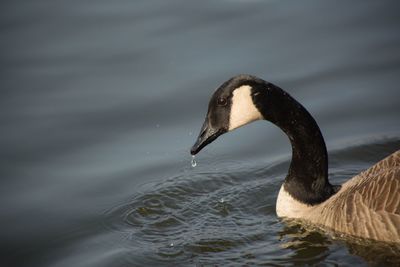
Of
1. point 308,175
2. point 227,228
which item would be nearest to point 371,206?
point 308,175

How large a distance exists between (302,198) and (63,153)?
2.93 meters

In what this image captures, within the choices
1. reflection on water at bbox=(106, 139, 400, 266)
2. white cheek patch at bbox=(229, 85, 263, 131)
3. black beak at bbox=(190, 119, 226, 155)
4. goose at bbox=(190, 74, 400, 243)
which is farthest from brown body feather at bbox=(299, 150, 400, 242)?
black beak at bbox=(190, 119, 226, 155)

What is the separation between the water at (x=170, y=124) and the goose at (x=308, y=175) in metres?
0.18

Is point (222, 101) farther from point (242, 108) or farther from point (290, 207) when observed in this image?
point (290, 207)

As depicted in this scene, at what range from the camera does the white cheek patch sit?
6527mm

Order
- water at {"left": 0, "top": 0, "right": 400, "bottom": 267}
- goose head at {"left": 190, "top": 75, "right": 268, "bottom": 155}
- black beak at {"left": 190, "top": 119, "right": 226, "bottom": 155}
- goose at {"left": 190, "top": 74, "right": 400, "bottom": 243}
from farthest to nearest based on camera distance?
water at {"left": 0, "top": 0, "right": 400, "bottom": 267}, black beak at {"left": 190, "top": 119, "right": 226, "bottom": 155}, goose head at {"left": 190, "top": 75, "right": 268, "bottom": 155}, goose at {"left": 190, "top": 74, "right": 400, "bottom": 243}

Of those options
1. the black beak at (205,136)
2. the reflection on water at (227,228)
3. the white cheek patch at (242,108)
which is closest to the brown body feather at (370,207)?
the reflection on water at (227,228)

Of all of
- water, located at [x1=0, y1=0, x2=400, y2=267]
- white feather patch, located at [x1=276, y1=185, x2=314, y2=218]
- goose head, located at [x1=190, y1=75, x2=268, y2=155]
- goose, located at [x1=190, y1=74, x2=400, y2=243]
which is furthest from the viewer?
white feather patch, located at [x1=276, y1=185, x2=314, y2=218]

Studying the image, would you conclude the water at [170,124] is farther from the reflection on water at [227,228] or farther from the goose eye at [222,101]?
the goose eye at [222,101]

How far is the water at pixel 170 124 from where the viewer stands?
22.4ft

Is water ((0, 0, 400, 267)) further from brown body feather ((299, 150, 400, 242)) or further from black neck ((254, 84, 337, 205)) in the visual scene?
black neck ((254, 84, 337, 205))

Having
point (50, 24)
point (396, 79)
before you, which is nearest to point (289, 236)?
point (396, 79)

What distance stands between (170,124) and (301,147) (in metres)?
2.27

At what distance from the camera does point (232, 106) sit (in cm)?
658
